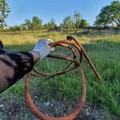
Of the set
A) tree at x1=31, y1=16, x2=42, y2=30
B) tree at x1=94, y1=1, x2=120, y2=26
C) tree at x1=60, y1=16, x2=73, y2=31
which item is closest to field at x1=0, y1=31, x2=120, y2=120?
tree at x1=60, y1=16, x2=73, y2=31

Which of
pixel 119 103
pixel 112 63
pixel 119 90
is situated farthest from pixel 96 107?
pixel 112 63

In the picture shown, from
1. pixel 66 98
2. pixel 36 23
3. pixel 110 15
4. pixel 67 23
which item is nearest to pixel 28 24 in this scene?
pixel 36 23

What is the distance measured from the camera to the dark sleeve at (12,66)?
0.79 meters

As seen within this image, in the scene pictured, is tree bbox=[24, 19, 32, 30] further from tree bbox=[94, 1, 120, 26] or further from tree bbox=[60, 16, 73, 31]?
tree bbox=[94, 1, 120, 26]

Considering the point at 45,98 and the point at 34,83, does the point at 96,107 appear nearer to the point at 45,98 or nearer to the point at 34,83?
the point at 45,98

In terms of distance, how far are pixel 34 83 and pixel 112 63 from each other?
1.52 m

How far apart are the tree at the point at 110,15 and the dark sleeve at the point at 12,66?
148 feet

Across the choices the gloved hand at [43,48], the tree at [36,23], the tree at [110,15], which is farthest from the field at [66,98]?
the tree at [110,15]

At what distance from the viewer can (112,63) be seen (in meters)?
3.27

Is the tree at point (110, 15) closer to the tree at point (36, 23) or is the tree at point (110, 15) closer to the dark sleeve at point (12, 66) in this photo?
the tree at point (36, 23)

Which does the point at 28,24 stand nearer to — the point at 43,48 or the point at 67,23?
the point at 67,23

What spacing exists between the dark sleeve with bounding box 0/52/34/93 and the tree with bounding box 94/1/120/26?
148 ft

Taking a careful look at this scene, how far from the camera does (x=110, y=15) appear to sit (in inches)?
1725

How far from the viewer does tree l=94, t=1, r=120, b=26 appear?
142 feet
